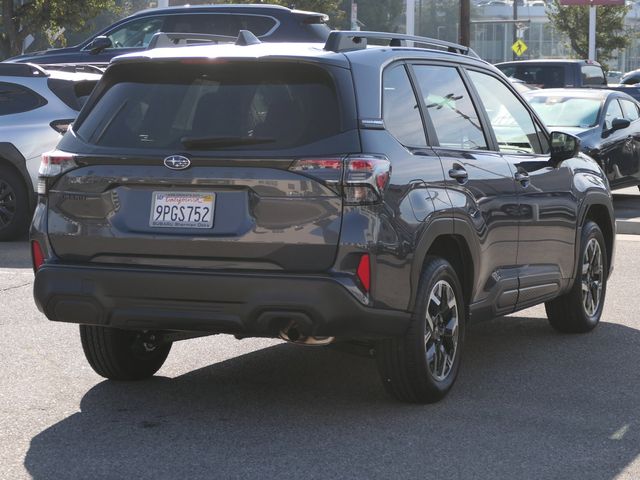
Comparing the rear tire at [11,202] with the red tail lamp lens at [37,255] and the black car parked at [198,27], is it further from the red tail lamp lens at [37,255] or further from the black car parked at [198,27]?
the red tail lamp lens at [37,255]

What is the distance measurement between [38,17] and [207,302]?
2278 centimetres

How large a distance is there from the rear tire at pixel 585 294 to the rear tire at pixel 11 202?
6747mm

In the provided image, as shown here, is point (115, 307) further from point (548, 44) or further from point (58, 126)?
point (548, 44)

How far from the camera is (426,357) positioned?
20.8 ft

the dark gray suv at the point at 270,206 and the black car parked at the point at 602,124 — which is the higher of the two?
the dark gray suv at the point at 270,206

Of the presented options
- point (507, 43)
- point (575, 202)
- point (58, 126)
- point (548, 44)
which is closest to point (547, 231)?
point (575, 202)

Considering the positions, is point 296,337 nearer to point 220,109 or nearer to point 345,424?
point 345,424

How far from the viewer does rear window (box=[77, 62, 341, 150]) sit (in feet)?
19.5

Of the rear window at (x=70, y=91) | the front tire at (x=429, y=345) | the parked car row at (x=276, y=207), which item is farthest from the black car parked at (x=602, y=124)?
the front tire at (x=429, y=345)

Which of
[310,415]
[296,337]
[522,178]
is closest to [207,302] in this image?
[296,337]

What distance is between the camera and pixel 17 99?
14.0 meters

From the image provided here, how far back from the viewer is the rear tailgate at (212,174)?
581cm

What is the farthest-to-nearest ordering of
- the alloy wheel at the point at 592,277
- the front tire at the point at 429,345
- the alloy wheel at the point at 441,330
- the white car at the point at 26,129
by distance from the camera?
the white car at the point at 26,129 → the alloy wheel at the point at 592,277 → the alloy wheel at the point at 441,330 → the front tire at the point at 429,345

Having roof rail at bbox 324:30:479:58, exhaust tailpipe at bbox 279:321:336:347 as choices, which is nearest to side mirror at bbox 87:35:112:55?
roof rail at bbox 324:30:479:58
